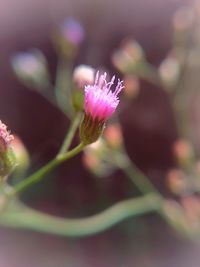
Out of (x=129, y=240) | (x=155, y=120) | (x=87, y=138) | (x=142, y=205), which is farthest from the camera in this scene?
(x=155, y=120)

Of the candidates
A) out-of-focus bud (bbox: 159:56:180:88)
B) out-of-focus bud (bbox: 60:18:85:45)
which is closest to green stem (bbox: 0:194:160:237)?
out-of-focus bud (bbox: 159:56:180:88)

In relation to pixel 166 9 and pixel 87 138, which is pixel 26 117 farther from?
pixel 87 138

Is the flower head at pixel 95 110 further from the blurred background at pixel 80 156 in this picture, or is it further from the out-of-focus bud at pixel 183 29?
the blurred background at pixel 80 156

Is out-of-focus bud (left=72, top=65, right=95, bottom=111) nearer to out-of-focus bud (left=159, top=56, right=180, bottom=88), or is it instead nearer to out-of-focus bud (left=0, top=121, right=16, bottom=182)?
out-of-focus bud (left=0, top=121, right=16, bottom=182)

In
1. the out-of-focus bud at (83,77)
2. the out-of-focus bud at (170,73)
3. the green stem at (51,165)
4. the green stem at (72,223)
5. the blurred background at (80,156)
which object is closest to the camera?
the green stem at (51,165)

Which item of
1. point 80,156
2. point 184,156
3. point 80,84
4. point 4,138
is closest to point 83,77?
point 80,84

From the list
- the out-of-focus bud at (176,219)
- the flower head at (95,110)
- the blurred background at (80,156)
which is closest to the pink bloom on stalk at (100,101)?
the flower head at (95,110)

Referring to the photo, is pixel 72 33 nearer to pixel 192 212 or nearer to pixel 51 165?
pixel 192 212

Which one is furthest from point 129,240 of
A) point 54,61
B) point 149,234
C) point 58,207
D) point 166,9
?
point 166,9
